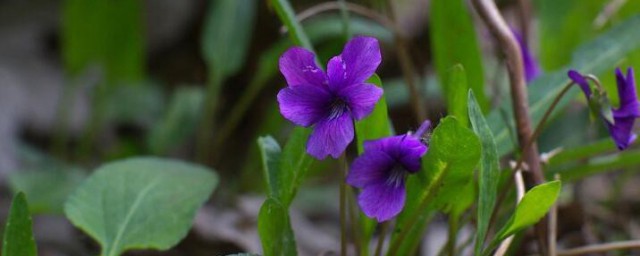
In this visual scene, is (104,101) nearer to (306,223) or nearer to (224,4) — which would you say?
(224,4)

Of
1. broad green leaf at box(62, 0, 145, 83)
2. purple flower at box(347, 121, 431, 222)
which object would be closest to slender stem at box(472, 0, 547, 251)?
purple flower at box(347, 121, 431, 222)

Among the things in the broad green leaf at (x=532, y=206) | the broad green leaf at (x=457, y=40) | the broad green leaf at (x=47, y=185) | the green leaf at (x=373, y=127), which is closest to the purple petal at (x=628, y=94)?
the broad green leaf at (x=532, y=206)

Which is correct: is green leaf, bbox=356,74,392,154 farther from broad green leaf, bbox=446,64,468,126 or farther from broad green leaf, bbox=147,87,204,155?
broad green leaf, bbox=147,87,204,155

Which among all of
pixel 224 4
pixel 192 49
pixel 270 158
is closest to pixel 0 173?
pixel 224 4

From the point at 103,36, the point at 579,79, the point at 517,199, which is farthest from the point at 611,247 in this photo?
the point at 103,36

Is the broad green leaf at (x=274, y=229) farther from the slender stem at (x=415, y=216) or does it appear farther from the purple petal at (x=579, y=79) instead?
the purple petal at (x=579, y=79)

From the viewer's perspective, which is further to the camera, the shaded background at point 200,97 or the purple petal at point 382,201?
the shaded background at point 200,97
